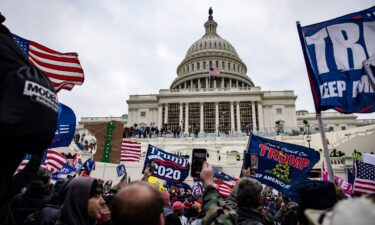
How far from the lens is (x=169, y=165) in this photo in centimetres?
1028

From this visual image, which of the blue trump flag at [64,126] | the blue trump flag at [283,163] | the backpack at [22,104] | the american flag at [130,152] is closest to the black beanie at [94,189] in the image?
the backpack at [22,104]

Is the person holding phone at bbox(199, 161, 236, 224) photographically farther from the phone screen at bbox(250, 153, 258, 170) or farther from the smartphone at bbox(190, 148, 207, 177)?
the phone screen at bbox(250, 153, 258, 170)

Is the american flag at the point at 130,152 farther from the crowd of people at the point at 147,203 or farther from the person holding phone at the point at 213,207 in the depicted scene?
the person holding phone at the point at 213,207

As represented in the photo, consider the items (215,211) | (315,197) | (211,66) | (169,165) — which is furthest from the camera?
(211,66)

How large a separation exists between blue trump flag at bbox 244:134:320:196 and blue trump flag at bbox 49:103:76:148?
4.70 meters

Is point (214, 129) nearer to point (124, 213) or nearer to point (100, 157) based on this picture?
point (100, 157)

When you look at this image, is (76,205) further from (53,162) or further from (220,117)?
(220,117)

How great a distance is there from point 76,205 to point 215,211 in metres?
1.38

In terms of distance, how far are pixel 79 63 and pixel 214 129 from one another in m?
Result: 45.1

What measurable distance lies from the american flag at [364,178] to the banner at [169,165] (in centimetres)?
525

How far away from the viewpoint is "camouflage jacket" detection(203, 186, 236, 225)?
2043 millimetres

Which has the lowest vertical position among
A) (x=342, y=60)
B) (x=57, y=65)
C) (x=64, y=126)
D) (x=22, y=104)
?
(x=22, y=104)

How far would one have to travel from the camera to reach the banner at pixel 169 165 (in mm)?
10055

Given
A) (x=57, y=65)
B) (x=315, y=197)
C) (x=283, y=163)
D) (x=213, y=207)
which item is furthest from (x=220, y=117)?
(x=213, y=207)
